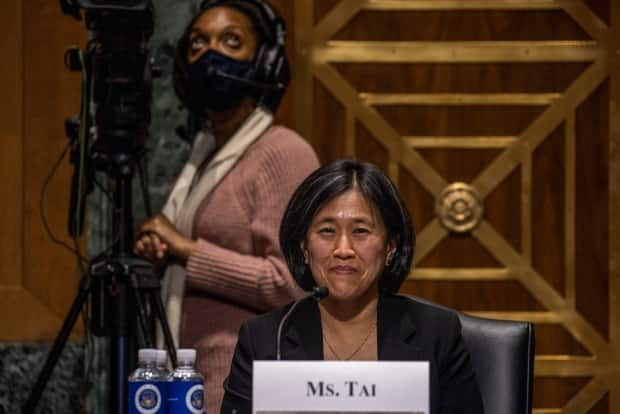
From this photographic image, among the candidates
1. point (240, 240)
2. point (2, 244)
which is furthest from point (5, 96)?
point (240, 240)

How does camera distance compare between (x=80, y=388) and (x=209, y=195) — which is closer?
(x=209, y=195)

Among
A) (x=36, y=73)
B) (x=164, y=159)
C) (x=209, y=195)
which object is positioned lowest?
(x=209, y=195)

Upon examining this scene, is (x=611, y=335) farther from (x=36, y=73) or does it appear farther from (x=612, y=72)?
(x=36, y=73)

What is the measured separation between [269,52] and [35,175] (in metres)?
1.13

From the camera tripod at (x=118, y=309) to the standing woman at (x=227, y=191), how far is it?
19 cm

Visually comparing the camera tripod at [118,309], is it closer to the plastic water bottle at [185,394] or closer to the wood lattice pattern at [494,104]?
the plastic water bottle at [185,394]

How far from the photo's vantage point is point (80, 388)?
4699 mm

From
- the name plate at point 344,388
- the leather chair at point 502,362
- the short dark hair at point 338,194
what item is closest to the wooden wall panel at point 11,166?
the short dark hair at point 338,194

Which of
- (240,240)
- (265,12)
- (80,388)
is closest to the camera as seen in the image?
(240,240)

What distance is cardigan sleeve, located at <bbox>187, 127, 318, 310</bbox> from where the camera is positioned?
12.2ft

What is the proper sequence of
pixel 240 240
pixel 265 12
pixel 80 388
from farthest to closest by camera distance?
pixel 80 388 → pixel 265 12 → pixel 240 240

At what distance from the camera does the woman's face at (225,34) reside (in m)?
4.01

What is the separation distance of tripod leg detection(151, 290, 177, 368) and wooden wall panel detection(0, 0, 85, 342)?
3.87 ft

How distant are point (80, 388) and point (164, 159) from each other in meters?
0.83
